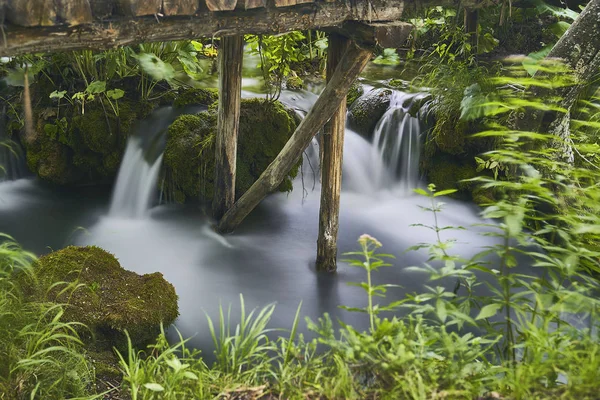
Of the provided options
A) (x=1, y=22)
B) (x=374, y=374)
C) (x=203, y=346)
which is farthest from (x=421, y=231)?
(x=1, y=22)

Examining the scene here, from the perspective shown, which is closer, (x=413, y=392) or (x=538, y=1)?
(x=413, y=392)

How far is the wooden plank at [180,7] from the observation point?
2.91 meters

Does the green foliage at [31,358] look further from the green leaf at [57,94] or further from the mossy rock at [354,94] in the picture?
the mossy rock at [354,94]

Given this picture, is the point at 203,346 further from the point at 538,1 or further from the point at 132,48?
the point at 538,1

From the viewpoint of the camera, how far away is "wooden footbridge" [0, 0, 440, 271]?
8.16ft

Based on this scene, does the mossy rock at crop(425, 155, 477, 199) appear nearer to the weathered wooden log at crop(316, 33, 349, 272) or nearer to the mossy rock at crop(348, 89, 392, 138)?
the mossy rock at crop(348, 89, 392, 138)

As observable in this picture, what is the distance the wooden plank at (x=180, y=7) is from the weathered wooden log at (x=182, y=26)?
111mm

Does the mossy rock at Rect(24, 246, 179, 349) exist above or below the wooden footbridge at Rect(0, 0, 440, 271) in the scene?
below

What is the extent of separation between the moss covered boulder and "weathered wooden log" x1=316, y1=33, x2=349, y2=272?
4.32 ft

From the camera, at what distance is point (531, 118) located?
4863 mm

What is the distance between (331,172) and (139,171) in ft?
7.26

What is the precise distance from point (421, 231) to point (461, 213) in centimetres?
60

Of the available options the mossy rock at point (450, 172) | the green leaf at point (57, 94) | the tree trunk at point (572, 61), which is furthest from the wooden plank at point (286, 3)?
the mossy rock at point (450, 172)

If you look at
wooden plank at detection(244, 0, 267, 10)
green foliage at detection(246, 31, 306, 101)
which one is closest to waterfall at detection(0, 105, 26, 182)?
green foliage at detection(246, 31, 306, 101)
